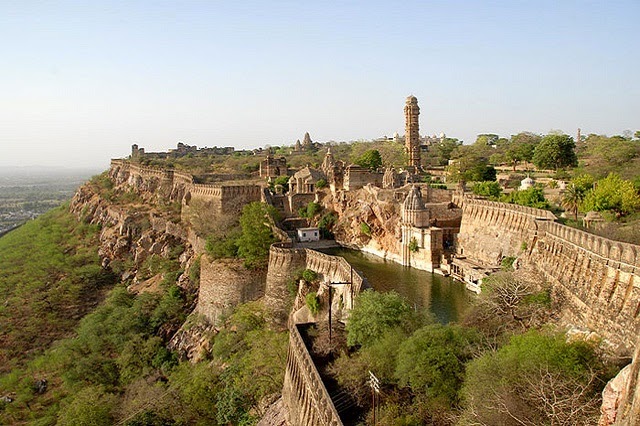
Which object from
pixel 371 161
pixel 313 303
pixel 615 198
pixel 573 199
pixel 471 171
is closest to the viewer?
pixel 313 303

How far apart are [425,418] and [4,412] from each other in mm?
21348

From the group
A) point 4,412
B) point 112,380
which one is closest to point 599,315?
point 112,380

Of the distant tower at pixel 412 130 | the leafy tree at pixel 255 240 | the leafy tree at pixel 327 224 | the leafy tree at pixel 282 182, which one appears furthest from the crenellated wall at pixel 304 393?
the distant tower at pixel 412 130

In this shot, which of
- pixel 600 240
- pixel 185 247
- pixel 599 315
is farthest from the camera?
pixel 185 247

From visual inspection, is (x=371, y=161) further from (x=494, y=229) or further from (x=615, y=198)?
(x=615, y=198)

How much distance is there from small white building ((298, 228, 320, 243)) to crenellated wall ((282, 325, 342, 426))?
72.0 ft

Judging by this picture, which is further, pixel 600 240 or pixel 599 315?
pixel 600 240

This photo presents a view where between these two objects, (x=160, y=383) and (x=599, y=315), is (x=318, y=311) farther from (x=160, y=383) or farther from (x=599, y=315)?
(x=599, y=315)

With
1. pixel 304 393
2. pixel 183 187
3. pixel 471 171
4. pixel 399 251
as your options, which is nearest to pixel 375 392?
pixel 304 393

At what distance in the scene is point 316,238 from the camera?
3991 centimetres

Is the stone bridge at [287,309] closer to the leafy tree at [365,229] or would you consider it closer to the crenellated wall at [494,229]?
the crenellated wall at [494,229]

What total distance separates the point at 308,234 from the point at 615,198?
815 inches

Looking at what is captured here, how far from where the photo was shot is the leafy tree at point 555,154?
149ft

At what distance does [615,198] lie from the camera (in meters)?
28.0
